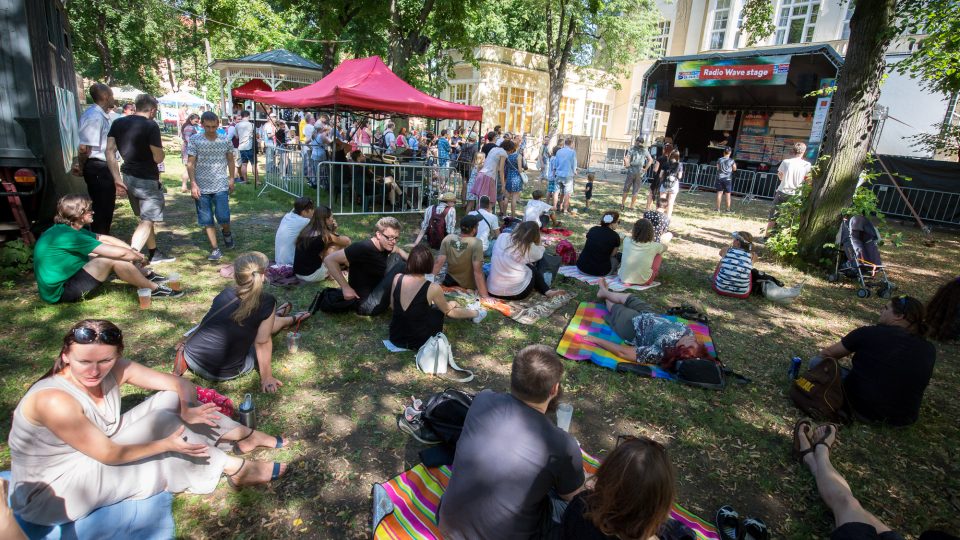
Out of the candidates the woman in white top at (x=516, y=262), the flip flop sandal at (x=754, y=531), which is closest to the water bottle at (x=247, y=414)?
the flip flop sandal at (x=754, y=531)

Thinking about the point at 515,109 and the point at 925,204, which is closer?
the point at 925,204

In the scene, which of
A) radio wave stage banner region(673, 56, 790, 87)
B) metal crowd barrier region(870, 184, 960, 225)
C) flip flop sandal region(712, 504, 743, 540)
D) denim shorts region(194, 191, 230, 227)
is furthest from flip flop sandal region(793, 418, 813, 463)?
radio wave stage banner region(673, 56, 790, 87)

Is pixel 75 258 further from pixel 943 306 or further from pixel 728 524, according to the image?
pixel 943 306

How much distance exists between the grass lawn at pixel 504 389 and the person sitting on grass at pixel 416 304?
209 mm

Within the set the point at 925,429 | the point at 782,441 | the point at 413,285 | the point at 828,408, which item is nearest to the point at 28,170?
the point at 413,285

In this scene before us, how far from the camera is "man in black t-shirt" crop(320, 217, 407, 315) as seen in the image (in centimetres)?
512

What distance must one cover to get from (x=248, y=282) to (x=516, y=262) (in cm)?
331

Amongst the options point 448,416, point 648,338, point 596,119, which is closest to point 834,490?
point 648,338

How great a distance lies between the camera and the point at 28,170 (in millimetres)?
5434

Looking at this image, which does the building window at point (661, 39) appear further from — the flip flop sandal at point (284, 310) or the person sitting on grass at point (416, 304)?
the flip flop sandal at point (284, 310)

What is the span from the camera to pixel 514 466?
2191 millimetres

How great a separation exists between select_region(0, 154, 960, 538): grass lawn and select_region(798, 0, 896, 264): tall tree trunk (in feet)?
6.83

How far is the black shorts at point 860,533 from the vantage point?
246cm

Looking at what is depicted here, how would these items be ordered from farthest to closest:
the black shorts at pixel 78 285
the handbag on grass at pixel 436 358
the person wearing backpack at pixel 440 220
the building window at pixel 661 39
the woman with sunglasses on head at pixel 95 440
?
the building window at pixel 661 39
the person wearing backpack at pixel 440 220
the black shorts at pixel 78 285
the handbag on grass at pixel 436 358
the woman with sunglasses on head at pixel 95 440
